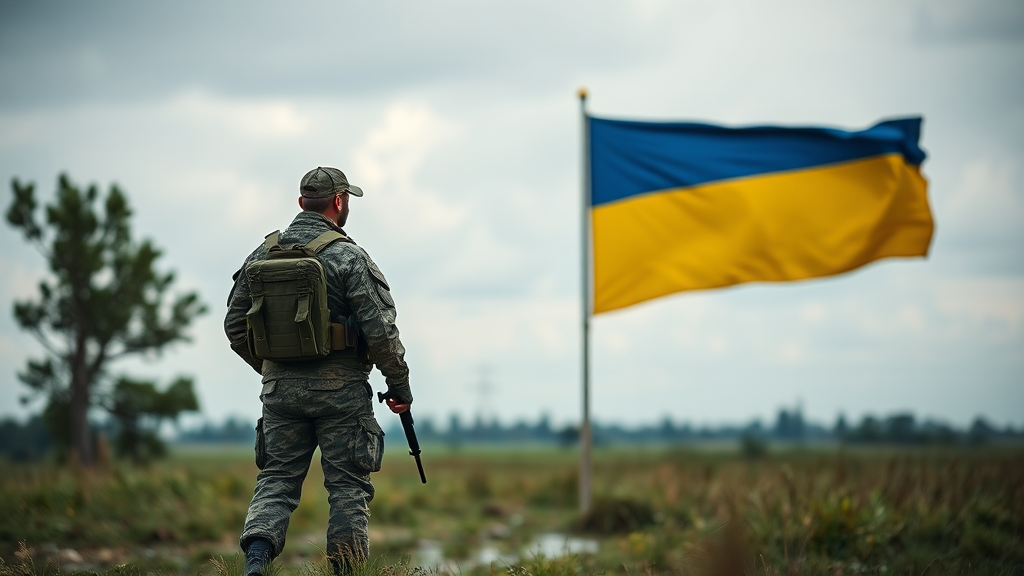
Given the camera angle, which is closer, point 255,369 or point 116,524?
point 255,369

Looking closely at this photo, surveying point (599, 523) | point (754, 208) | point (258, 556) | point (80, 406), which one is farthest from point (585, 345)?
point (80, 406)

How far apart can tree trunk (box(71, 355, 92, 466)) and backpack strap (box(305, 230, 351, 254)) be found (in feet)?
46.2

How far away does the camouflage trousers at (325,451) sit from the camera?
5801mm

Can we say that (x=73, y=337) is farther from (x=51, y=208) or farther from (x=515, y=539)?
(x=515, y=539)

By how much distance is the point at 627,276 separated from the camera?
39.0ft

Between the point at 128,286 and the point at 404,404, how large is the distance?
14.0 meters

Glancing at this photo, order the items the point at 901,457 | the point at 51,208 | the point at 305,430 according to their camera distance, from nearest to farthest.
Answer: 1. the point at 305,430
2. the point at 901,457
3. the point at 51,208

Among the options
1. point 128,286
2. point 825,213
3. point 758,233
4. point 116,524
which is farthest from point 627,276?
point 128,286

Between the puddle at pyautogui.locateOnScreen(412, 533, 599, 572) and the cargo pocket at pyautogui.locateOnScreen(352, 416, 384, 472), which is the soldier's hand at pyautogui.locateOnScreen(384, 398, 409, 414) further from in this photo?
the puddle at pyautogui.locateOnScreen(412, 533, 599, 572)

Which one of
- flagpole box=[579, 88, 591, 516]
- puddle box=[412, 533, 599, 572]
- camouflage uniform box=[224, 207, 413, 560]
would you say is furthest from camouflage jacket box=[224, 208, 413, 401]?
flagpole box=[579, 88, 591, 516]

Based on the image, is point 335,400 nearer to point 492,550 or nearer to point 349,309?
point 349,309

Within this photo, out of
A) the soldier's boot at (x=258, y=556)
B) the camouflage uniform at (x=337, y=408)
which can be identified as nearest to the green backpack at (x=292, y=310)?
the camouflage uniform at (x=337, y=408)

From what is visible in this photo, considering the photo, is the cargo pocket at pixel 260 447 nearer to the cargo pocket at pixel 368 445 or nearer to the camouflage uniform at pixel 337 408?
the camouflage uniform at pixel 337 408

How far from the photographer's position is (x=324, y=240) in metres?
5.94
